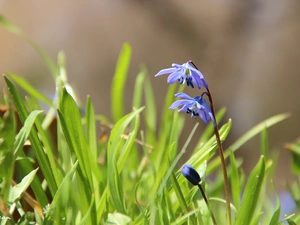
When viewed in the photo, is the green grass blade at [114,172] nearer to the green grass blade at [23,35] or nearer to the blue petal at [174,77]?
the blue petal at [174,77]

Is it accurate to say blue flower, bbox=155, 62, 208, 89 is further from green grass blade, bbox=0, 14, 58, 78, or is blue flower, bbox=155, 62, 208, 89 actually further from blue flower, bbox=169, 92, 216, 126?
green grass blade, bbox=0, 14, 58, 78

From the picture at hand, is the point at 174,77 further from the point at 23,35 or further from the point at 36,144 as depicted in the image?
the point at 23,35

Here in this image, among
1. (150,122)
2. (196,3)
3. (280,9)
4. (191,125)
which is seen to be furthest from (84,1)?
(150,122)

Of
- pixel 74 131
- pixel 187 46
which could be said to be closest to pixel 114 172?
pixel 74 131

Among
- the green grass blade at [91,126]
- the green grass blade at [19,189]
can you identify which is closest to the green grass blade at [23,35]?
the green grass blade at [91,126]

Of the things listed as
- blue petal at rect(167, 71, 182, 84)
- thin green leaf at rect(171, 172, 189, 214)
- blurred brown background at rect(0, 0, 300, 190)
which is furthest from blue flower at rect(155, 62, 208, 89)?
blurred brown background at rect(0, 0, 300, 190)
